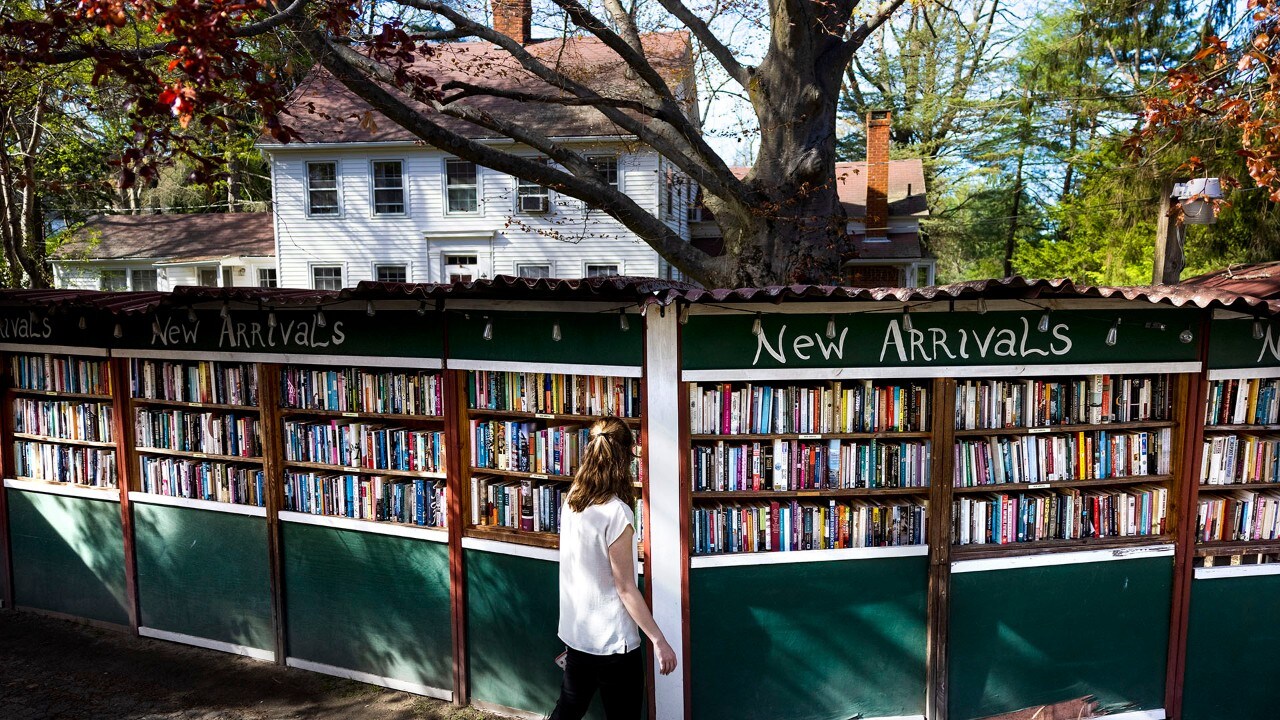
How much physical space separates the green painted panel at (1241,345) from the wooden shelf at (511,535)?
4089 millimetres

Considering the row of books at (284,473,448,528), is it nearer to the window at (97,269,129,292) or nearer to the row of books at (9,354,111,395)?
the row of books at (9,354,111,395)

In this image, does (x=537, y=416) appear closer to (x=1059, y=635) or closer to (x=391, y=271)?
(x=1059, y=635)

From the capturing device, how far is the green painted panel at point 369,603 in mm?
4875

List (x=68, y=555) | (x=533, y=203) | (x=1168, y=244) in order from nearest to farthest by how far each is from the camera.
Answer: (x=1168, y=244), (x=68, y=555), (x=533, y=203)

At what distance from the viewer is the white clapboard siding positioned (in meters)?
17.7

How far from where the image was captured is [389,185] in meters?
18.2

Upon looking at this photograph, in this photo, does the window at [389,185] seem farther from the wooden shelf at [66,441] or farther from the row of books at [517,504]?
the row of books at [517,504]

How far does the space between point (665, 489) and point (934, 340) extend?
5.86 feet

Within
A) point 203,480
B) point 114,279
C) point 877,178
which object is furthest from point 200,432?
point 114,279

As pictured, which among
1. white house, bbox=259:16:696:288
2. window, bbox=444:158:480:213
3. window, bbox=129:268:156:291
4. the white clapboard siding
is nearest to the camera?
white house, bbox=259:16:696:288

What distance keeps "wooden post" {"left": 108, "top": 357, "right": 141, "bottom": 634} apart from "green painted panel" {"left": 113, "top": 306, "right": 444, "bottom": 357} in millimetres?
433

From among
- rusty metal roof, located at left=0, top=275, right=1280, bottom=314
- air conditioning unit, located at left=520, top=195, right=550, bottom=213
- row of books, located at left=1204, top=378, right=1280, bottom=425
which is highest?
air conditioning unit, located at left=520, top=195, right=550, bottom=213

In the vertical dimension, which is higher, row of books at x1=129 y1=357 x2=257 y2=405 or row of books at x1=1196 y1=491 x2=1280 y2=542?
row of books at x1=129 y1=357 x2=257 y2=405

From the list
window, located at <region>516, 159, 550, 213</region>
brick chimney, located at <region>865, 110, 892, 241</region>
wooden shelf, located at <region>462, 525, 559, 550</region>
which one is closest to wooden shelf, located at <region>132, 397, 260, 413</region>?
wooden shelf, located at <region>462, 525, 559, 550</region>
